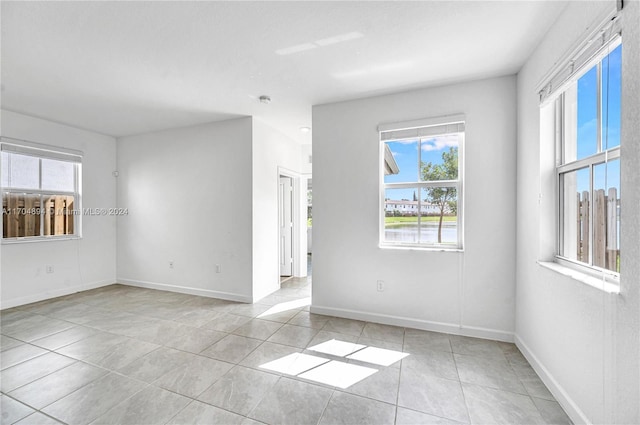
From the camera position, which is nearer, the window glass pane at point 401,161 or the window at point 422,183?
the window at point 422,183

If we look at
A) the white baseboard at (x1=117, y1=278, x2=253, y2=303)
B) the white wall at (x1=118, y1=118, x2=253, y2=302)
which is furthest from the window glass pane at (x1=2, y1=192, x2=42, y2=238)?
the white baseboard at (x1=117, y1=278, x2=253, y2=303)

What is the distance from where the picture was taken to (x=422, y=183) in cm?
298

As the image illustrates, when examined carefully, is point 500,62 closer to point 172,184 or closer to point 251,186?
point 251,186

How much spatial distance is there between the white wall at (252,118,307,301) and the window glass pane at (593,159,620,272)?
11.3 ft

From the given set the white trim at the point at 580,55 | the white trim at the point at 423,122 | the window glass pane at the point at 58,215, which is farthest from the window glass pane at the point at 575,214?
the window glass pane at the point at 58,215

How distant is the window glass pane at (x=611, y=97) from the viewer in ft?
4.49

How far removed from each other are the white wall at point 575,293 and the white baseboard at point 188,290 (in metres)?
3.27

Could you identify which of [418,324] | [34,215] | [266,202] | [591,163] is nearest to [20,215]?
[34,215]

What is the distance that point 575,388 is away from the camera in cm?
161

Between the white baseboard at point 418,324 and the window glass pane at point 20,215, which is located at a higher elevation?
the window glass pane at point 20,215

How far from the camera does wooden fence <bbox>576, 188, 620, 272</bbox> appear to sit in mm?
1427

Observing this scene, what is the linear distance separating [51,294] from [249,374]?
157 inches

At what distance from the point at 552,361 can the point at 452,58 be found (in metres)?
2.53

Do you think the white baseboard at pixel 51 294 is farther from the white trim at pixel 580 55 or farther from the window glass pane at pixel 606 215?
the white trim at pixel 580 55
